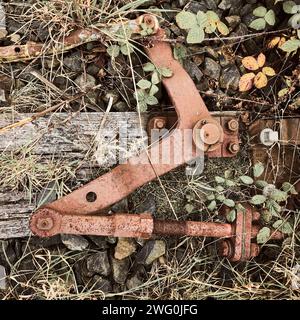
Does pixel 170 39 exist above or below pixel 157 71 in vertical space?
above

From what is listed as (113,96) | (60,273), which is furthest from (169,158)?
(60,273)

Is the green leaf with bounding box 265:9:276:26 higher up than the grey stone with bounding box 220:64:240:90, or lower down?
higher up

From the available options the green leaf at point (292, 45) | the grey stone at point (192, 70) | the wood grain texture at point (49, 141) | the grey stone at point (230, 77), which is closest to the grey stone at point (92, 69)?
the wood grain texture at point (49, 141)

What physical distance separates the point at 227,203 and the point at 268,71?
0.76 m

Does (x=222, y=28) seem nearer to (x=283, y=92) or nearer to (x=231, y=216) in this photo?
(x=283, y=92)

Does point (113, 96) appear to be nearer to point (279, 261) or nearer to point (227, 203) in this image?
point (227, 203)

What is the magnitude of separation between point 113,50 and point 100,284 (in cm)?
123

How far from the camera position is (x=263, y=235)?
8.90 feet

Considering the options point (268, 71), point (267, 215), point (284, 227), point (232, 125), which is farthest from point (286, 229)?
point (268, 71)

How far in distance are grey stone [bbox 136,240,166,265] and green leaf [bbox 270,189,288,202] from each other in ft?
2.16

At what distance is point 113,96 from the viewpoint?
2768 millimetres

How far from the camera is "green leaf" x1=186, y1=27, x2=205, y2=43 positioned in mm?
2672

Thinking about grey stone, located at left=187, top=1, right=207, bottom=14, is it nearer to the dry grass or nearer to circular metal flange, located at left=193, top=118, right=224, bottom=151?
the dry grass

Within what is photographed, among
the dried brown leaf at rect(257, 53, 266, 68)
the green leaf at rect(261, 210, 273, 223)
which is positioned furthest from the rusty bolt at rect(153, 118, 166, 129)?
the green leaf at rect(261, 210, 273, 223)
